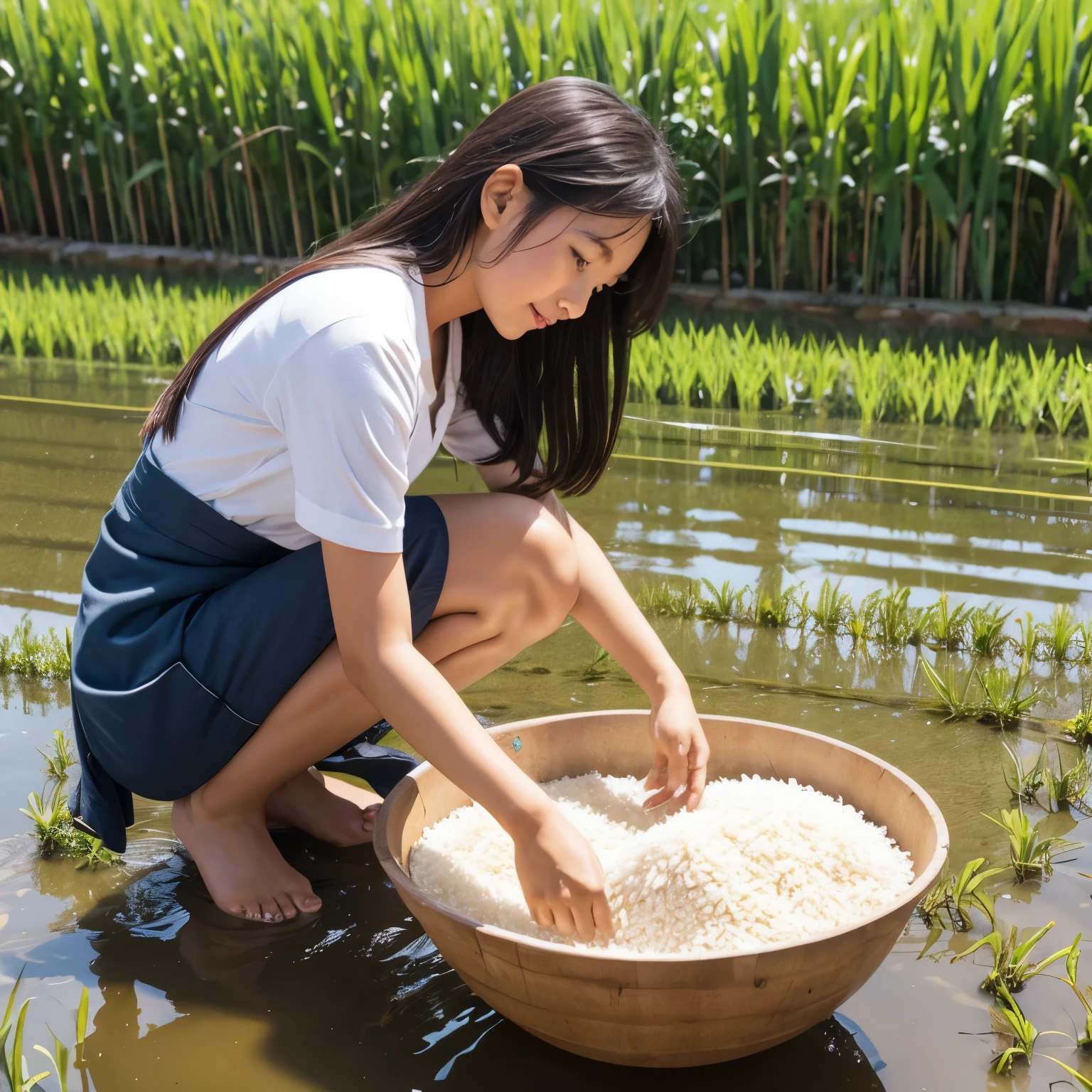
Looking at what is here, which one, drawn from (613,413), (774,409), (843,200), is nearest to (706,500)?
(774,409)

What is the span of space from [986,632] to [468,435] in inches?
46.8

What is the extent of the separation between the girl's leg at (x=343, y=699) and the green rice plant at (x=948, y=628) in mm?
1072

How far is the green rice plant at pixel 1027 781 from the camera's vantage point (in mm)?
1868

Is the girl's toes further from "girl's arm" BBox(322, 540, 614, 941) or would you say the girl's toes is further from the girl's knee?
the girl's knee

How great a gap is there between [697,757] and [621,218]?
70 cm

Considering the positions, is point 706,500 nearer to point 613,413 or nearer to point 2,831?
point 613,413

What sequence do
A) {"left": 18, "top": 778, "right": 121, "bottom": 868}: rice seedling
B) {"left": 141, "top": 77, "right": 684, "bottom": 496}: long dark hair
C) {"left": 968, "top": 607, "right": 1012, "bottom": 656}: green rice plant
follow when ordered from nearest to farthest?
{"left": 141, "top": 77, "right": 684, "bottom": 496}: long dark hair < {"left": 18, "top": 778, "right": 121, "bottom": 868}: rice seedling < {"left": 968, "top": 607, "right": 1012, "bottom": 656}: green rice plant

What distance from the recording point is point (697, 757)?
160 cm

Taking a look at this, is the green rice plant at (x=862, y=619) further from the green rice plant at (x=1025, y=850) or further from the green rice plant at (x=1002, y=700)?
the green rice plant at (x=1025, y=850)

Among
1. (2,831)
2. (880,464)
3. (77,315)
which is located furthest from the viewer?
(77,315)

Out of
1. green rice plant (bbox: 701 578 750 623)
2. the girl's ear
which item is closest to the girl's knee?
the girl's ear

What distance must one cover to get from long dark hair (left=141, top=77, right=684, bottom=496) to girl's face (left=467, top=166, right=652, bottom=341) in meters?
0.01

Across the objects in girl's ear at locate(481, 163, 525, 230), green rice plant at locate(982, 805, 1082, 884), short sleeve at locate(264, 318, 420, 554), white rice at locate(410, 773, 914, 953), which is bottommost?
green rice plant at locate(982, 805, 1082, 884)

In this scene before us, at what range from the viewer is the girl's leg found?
1.59 m
